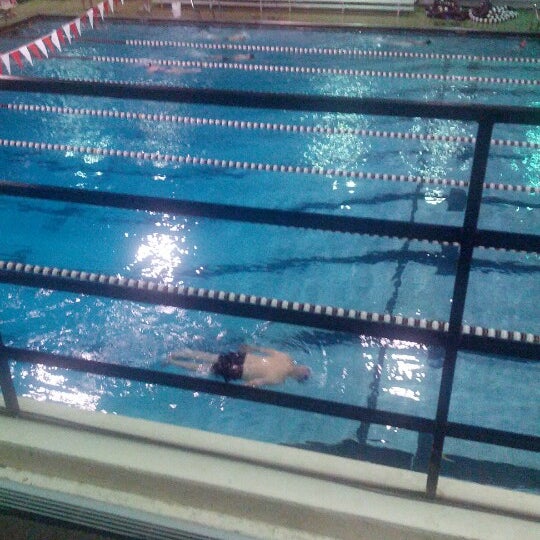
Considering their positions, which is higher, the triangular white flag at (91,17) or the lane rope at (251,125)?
the triangular white flag at (91,17)

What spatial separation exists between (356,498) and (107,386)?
2408 mm

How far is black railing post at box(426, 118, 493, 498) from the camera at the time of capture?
44.8 inches

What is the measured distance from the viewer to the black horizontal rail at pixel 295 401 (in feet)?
4.53

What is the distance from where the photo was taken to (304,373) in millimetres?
3562

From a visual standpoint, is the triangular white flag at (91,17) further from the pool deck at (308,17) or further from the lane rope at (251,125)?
the lane rope at (251,125)

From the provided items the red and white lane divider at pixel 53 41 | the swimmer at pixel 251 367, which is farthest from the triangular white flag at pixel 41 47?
the swimmer at pixel 251 367

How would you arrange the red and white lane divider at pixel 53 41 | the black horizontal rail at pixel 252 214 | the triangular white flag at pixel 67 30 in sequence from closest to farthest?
the black horizontal rail at pixel 252 214, the red and white lane divider at pixel 53 41, the triangular white flag at pixel 67 30

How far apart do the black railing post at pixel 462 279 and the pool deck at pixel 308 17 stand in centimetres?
963

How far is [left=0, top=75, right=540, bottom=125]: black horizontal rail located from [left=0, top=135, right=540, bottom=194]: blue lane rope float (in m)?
4.70

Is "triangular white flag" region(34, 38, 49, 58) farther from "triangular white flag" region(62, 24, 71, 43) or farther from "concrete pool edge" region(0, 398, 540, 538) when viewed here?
"concrete pool edge" region(0, 398, 540, 538)

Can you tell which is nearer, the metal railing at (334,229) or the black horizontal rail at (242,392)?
the metal railing at (334,229)

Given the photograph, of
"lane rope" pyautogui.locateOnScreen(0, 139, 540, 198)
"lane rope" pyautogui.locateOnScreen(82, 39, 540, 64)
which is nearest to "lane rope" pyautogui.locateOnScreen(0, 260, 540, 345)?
"lane rope" pyautogui.locateOnScreen(0, 139, 540, 198)

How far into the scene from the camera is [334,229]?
4.11 feet

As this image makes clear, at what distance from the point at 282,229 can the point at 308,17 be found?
23.6 feet
